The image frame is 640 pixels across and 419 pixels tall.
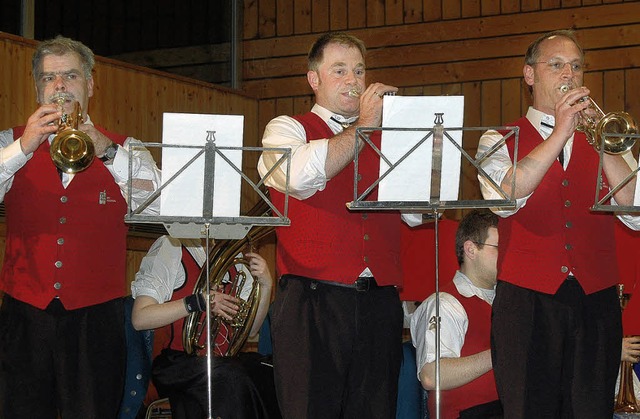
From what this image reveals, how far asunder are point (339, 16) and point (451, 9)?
908 mm

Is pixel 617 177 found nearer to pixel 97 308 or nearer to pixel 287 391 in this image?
pixel 287 391

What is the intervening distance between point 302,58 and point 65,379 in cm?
493

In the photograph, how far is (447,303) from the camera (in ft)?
14.4

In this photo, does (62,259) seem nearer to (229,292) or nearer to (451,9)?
(229,292)

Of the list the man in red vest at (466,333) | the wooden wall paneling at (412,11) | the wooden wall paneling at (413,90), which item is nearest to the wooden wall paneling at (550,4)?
the wooden wall paneling at (412,11)

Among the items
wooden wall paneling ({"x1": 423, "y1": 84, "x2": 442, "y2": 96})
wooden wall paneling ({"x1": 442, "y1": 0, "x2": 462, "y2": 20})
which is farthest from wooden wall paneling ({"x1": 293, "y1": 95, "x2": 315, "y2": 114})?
wooden wall paneling ({"x1": 442, "y1": 0, "x2": 462, "y2": 20})

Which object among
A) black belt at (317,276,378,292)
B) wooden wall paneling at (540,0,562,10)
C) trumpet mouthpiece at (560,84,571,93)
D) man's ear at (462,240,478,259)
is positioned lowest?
black belt at (317,276,378,292)

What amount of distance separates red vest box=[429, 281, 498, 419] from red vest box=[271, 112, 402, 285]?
0.72 metres

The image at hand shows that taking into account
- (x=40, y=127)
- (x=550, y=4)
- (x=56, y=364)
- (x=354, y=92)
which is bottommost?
(x=56, y=364)

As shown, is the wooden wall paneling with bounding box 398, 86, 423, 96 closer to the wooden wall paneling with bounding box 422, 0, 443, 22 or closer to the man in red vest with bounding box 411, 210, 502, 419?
the wooden wall paneling with bounding box 422, 0, 443, 22

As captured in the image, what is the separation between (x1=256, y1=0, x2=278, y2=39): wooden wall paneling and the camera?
27.2ft

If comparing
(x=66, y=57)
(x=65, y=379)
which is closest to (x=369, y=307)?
(x=65, y=379)

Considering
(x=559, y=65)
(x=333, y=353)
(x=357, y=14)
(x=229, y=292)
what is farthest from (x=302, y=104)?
(x=333, y=353)

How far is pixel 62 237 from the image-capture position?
3.77 meters
